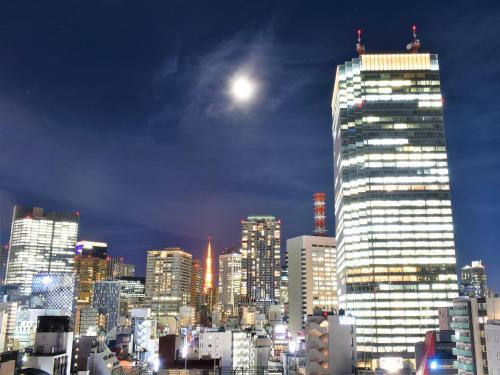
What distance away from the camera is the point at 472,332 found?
66.1 meters

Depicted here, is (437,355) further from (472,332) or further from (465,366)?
(472,332)

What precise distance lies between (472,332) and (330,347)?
1976 centimetres

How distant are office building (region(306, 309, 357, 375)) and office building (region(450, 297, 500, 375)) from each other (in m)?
15.1

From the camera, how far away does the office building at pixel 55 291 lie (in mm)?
179875

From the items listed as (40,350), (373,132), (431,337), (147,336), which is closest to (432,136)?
(373,132)

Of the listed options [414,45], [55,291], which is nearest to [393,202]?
[414,45]

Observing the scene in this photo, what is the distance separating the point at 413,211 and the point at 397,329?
27437 mm

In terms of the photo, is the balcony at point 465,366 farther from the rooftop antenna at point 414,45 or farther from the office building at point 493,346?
the rooftop antenna at point 414,45

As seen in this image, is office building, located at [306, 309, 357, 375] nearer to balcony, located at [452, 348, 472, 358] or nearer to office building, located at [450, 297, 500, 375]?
balcony, located at [452, 348, 472, 358]

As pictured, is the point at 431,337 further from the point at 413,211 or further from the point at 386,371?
the point at 413,211

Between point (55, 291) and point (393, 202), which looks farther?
point (55, 291)

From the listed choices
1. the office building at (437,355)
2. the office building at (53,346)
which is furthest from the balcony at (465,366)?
the office building at (53,346)

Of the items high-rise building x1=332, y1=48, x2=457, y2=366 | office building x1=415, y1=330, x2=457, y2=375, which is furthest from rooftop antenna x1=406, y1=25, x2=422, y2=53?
office building x1=415, y1=330, x2=457, y2=375

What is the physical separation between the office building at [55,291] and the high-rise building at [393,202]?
4243 inches
